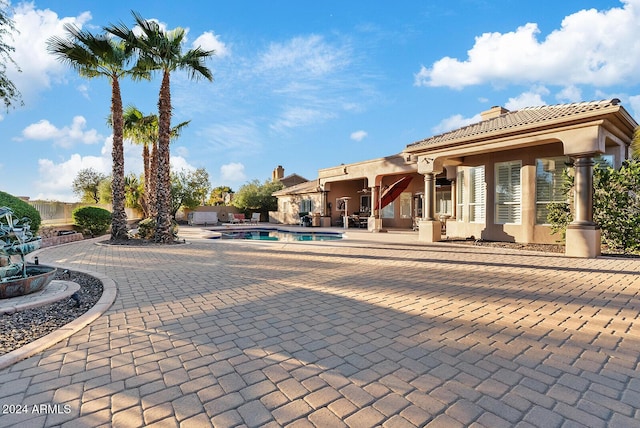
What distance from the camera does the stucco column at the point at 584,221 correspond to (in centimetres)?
840

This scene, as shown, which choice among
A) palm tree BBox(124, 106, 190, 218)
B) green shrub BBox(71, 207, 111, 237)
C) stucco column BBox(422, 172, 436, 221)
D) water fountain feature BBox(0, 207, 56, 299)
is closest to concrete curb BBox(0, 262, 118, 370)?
water fountain feature BBox(0, 207, 56, 299)

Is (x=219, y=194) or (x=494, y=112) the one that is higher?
(x=494, y=112)

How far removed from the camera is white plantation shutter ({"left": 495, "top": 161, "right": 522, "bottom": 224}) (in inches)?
448

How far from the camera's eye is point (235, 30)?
11812 millimetres

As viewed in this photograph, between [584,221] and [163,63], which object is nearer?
[584,221]

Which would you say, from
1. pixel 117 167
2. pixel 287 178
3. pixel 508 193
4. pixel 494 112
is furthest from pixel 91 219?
pixel 287 178

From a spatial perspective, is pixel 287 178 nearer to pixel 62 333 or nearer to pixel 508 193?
pixel 508 193

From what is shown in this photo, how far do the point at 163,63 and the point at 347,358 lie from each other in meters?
13.1

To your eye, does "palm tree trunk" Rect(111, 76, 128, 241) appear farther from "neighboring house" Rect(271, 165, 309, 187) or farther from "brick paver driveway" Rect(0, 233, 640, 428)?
"neighboring house" Rect(271, 165, 309, 187)

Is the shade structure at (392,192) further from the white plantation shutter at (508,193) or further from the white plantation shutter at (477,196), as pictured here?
the white plantation shutter at (508,193)

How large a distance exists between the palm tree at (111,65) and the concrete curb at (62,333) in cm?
942

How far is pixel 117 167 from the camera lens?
42.3ft

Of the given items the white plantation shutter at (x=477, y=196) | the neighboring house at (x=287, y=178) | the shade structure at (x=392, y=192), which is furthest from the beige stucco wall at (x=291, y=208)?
the white plantation shutter at (x=477, y=196)

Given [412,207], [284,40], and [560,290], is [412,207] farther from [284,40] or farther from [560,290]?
[560,290]
